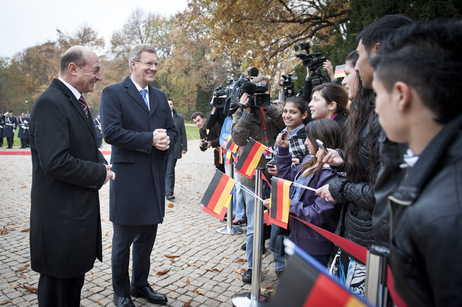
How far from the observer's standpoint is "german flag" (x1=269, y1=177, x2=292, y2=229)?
8.80 feet

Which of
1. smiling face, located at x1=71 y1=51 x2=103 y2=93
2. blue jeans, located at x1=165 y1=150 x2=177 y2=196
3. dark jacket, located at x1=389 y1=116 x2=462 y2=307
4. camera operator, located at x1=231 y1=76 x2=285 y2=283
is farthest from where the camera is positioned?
blue jeans, located at x1=165 y1=150 x2=177 y2=196

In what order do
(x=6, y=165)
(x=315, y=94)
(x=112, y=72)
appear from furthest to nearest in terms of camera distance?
1. (x=112, y=72)
2. (x=6, y=165)
3. (x=315, y=94)

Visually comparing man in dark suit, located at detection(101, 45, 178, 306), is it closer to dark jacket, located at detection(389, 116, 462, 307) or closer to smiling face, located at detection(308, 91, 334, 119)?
smiling face, located at detection(308, 91, 334, 119)

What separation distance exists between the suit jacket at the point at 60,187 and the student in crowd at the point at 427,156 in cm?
209

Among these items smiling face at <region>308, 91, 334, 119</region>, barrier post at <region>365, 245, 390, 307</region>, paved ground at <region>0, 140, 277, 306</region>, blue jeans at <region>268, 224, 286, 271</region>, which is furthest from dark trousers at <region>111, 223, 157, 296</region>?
barrier post at <region>365, 245, 390, 307</region>

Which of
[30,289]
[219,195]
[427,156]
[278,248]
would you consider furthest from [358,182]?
[30,289]

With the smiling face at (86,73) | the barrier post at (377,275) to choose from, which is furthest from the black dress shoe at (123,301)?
the barrier post at (377,275)

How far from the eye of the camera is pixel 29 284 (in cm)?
369

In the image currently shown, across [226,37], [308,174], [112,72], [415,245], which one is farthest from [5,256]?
[112,72]

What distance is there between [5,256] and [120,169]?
8.87 feet

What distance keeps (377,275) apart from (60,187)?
2.13 meters

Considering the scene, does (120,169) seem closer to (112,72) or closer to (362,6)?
(362,6)

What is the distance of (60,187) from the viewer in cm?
239

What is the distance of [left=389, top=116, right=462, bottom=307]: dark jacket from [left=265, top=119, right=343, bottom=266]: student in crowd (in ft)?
5.48
